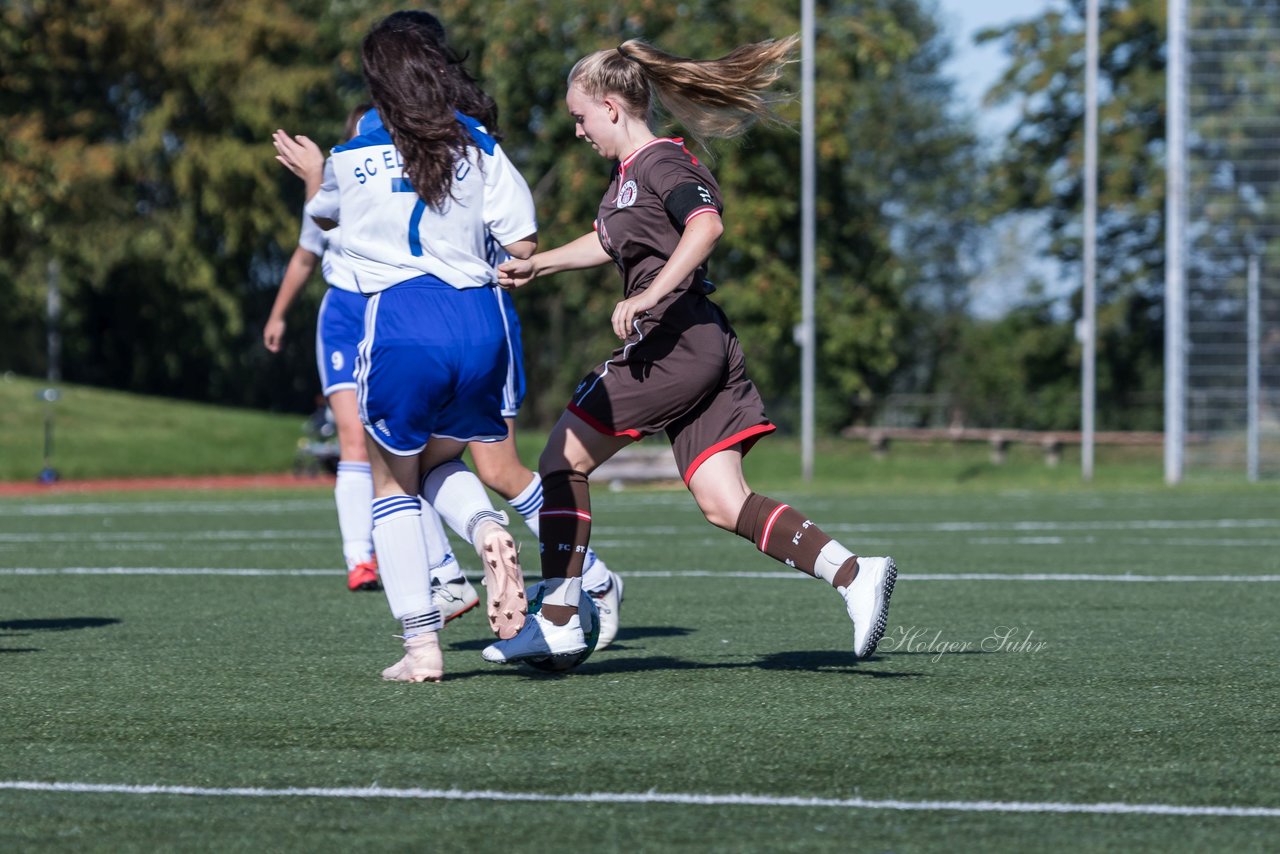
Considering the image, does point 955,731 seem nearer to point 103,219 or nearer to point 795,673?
point 795,673

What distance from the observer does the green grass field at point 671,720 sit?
3.62 metres

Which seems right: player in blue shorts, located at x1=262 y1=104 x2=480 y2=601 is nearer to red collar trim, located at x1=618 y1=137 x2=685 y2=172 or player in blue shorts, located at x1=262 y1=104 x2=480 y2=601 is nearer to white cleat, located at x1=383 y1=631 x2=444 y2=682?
red collar trim, located at x1=618 y1=137 x2=685 y2=172

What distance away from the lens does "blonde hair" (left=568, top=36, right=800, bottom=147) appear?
19.0 feet

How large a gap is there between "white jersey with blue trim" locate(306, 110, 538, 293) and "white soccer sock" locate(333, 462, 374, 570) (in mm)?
3245

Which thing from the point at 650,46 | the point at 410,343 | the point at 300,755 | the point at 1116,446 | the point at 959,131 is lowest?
the point at 1116,446

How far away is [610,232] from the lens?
228 inches

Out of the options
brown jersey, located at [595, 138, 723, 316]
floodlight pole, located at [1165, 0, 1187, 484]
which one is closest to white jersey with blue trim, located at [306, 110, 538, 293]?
brown jersey, located at [595, 138, 723, 316]

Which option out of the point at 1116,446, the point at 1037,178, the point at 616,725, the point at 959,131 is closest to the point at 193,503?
the point at 616,725

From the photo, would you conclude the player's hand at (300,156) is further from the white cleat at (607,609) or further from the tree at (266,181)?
Answer: the tree at (266,181)

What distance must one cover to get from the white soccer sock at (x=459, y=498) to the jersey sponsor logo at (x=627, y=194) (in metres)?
0.98

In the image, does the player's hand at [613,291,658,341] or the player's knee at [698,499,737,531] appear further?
the player's knee at [698,499,737,531]

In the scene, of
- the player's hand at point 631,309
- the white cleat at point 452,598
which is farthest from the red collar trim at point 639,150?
the white cleat at point 452,598

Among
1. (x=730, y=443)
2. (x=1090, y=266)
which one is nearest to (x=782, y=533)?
(x=730, y=443)

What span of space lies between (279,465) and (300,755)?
27401mm
